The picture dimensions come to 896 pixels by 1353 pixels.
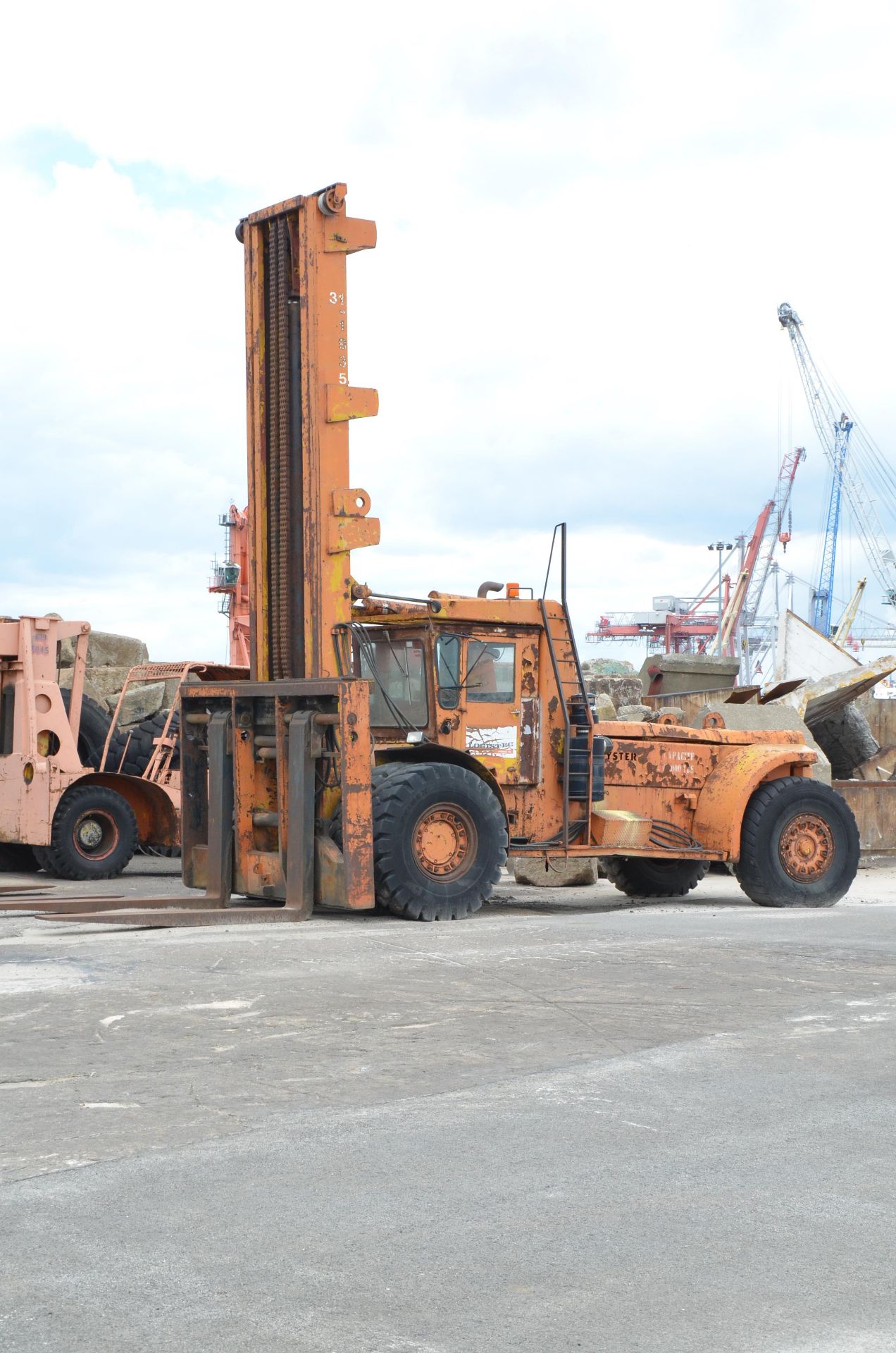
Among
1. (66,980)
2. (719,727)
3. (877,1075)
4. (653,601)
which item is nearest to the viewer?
(877,1075)

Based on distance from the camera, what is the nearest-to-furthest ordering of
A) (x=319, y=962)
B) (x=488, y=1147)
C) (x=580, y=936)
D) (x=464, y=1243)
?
1. (x=464, y=1243)
2. (x=488, y=1147)
3. (x=319, y=962)
4. (x=580, y=936)

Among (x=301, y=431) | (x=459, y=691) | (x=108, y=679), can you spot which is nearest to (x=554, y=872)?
(x=459, y=691)

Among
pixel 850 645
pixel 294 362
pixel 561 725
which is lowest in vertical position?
pixel 561 725

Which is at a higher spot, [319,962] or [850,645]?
[850,645]

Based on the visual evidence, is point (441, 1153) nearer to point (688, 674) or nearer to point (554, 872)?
point (554, 872)

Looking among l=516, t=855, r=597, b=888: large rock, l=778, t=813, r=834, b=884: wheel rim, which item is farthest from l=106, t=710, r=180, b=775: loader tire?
l=778, t=813, r=834, b=884: wheel rim

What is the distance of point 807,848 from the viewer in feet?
46.2

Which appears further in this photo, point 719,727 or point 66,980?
point 719,727

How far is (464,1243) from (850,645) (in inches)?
4645

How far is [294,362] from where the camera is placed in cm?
1184

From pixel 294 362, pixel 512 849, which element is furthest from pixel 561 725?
pixel 294 362

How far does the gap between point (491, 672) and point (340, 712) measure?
188 centimetres

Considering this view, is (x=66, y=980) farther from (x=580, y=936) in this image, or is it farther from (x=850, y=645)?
(x=850, y=645)

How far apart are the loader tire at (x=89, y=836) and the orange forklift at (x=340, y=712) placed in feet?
11.5
